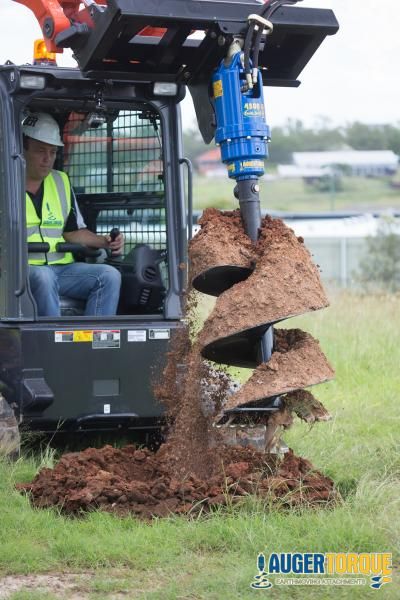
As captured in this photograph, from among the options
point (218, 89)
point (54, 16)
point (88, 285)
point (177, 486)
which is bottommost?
point (177, 486)

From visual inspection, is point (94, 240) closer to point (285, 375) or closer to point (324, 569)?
point (285, 375)

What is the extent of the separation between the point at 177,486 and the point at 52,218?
7.15 ft

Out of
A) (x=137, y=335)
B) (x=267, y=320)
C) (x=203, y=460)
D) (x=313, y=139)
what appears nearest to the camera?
(x=267, y=320)

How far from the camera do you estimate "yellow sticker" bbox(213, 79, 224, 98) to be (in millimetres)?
6000

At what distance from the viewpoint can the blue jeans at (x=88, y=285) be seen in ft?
23.2

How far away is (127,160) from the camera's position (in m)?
7.54

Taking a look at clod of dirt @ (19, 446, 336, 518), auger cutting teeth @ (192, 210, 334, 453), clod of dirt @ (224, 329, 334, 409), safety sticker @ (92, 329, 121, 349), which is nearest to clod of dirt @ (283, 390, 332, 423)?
auger cutting teeth @ (192, 210, 334, 453)

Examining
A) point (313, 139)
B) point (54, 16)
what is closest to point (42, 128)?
A: point (54, 16)

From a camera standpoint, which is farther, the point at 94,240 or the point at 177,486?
the point at 94,240

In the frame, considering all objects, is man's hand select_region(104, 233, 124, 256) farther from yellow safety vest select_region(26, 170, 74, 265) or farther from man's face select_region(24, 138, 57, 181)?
man's face select_region(24, 138, 57, 181)

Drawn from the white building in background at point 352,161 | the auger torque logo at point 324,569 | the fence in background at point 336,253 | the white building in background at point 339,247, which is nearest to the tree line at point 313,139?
the white building in background at point 352,161

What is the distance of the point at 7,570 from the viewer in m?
5.01

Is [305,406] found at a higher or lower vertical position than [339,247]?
lower

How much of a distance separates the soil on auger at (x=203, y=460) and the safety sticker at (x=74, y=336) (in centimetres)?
61
